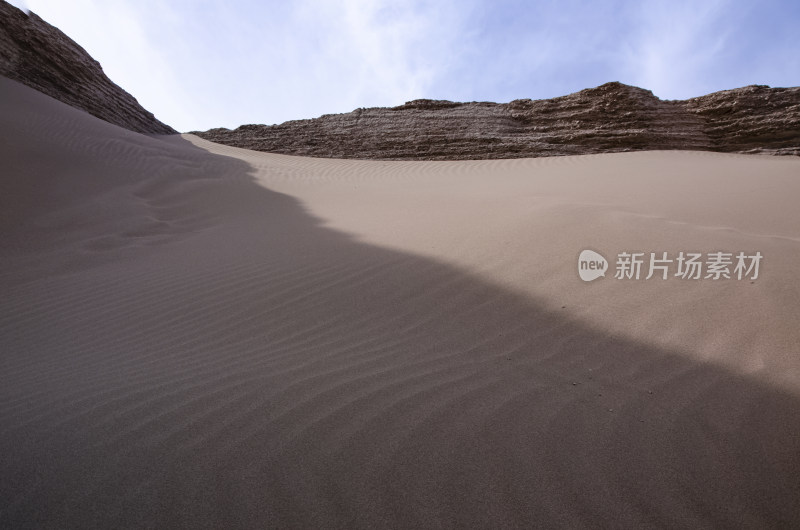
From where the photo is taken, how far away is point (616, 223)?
4020 mm

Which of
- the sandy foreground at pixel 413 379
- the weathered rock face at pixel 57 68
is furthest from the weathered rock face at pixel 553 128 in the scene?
the sandy foreground at pixel 413 379

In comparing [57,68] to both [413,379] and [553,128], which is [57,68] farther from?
[413,379]

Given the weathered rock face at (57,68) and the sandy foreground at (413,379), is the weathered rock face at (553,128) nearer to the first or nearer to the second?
the weathered rock face at (57,68)

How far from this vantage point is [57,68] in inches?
604

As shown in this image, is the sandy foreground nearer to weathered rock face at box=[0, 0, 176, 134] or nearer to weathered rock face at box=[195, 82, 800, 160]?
weathered rock face at box=[195, 82, 800, 160]

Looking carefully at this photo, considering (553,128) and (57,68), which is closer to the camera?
(57,68)

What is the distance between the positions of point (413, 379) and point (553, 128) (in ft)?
53.4

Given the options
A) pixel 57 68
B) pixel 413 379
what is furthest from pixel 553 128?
pixel 57 68

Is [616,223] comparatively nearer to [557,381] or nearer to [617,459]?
[557,381]

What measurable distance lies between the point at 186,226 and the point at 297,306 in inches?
164

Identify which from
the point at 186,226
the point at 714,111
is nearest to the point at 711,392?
the point at 186,226

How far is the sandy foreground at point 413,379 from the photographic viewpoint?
1.39m

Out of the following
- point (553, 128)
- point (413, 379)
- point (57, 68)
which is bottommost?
point (413, 379)

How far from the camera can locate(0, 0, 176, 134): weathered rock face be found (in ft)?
46.3
